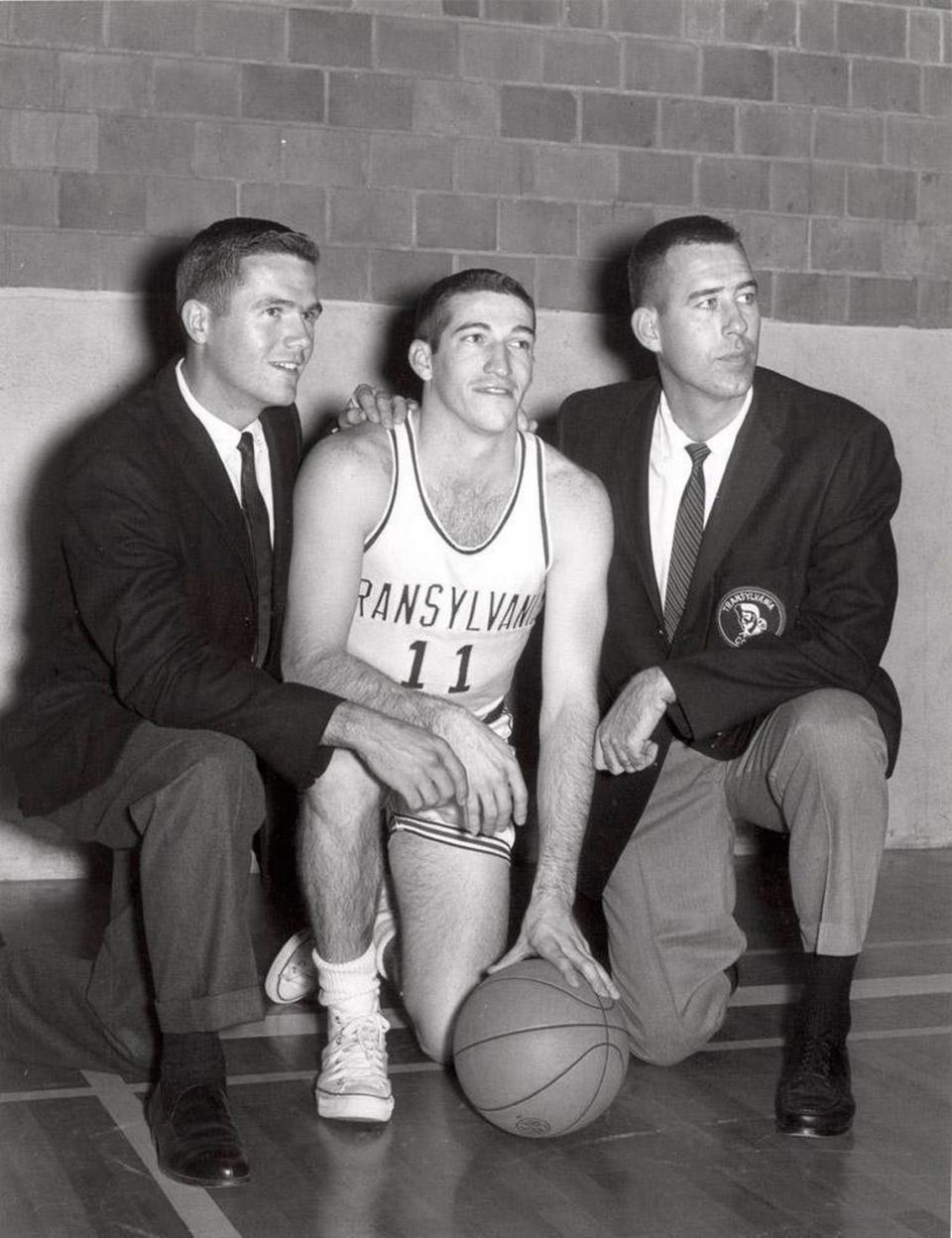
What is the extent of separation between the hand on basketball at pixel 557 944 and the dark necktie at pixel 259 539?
0.85 metres

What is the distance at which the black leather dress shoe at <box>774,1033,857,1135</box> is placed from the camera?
309 cm

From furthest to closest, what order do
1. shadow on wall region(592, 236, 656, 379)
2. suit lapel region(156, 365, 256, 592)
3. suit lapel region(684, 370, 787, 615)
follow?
1. shadow on wall region(592, 236, 656, 379)
2. suit lapel region(684, 370, 787, 615)
3. suit lapel region(156, 365, 256, 592)

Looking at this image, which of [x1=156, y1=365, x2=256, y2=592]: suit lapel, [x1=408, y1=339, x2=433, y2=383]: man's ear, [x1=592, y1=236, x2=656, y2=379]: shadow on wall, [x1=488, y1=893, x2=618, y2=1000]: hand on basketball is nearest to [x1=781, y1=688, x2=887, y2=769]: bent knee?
[x1=488, y1=893, x2=618, y2=1000]: hand on basketball

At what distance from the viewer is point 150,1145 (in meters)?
2.95

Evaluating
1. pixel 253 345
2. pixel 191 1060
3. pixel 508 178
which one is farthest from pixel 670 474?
pixel 508 178

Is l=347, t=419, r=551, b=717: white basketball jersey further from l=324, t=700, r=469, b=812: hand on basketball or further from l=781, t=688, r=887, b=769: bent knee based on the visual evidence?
l=781, t=688, r=887, b=769: bent knee

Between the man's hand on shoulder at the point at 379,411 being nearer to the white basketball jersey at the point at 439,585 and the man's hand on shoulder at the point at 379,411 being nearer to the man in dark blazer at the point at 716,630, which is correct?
the white basketball jersey at the point at 439,585

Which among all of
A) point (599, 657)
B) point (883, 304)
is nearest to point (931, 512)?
point (883, 304)

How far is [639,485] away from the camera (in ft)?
12.6

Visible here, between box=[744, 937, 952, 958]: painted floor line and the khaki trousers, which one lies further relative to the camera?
box=[744, 937, 952, 958]: painted floor line

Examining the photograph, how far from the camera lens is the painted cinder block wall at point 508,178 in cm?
515

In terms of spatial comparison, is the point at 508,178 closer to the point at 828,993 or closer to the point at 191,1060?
the point at 828,993

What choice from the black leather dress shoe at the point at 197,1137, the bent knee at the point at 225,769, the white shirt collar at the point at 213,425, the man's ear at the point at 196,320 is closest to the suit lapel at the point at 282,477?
the white shirt collar at the point at 213,425

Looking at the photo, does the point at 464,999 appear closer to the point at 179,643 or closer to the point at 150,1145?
the point at 150,1145
